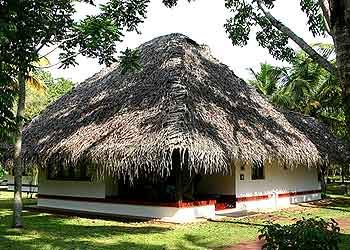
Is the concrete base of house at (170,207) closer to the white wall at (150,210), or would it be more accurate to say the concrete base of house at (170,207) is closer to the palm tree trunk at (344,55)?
the white wall at (150,210)

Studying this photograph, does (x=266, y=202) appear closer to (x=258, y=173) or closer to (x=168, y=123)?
(x=258, y=173)

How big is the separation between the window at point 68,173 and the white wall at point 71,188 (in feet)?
0.49

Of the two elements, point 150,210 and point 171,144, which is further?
point 150,210

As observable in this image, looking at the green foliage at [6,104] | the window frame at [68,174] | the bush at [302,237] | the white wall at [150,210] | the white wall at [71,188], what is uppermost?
the green foliage at [6,104]

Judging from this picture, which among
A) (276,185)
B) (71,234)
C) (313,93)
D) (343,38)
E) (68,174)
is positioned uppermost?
(313,93)

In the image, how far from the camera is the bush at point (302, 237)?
6.17 m

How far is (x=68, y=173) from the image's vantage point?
1736cm

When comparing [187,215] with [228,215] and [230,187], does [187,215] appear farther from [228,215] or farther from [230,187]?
[230,187]

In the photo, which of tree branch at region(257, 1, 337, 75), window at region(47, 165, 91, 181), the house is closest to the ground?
the house

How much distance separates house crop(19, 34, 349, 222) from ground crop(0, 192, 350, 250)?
3.91ft

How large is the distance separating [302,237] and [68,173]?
12.4 m

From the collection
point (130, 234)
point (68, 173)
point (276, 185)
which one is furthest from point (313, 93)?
point (130, 234)

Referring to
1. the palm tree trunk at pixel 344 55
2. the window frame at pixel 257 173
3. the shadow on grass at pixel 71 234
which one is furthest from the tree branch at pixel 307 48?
the window frame at pixel 257 173

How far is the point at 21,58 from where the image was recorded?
614cm
